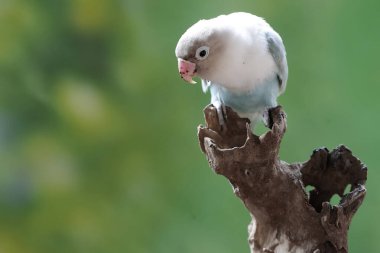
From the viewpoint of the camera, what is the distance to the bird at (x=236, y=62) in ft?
3.06

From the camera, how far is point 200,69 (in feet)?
3.14

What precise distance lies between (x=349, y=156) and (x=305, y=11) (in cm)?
55

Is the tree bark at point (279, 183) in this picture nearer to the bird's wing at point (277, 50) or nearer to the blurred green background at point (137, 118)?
the bird's wing at point (277, 50)

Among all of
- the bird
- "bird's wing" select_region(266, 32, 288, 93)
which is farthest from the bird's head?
"bird's wing" select_region(266, 32, 288, 93)

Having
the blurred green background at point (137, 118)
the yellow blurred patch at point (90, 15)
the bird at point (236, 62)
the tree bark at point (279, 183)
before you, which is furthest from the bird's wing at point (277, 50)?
the yellow blurred patch at point (90, 15)

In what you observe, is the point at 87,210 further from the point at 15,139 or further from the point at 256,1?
the point at 256,1

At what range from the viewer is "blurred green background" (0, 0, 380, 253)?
1.38m

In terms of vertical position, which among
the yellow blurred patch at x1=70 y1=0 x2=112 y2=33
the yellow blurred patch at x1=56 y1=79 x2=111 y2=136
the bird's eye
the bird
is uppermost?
the yellow blurred patch at x1=70 y1=0 x2=112 y2=33

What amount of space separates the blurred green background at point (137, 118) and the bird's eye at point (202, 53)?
0.49 meters

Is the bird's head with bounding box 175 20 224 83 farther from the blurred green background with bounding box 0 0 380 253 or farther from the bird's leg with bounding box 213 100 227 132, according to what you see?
the blurred green background with bounding box 0 0 380 253

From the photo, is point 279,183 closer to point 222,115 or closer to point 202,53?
point 222,115

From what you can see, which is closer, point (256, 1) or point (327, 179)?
point (327, 179)

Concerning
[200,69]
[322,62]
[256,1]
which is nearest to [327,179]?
[200,69]

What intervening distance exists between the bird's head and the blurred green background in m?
0.47
